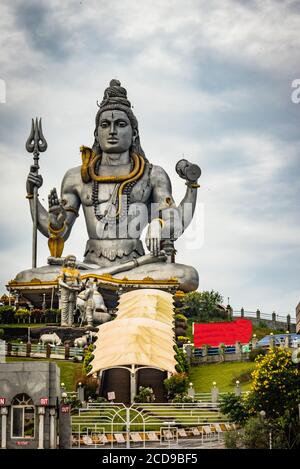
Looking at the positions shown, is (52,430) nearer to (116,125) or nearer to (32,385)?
(32,385)

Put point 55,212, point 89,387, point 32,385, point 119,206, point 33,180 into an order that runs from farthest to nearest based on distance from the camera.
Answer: point 33,180, point 119,206, point 55,212, point 89,387, point 32,385

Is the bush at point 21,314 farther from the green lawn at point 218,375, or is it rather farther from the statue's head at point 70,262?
the green lawn at point 218,375

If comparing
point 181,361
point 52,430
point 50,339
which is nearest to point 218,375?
point 181,361

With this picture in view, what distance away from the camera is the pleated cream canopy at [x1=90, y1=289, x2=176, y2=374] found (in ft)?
114

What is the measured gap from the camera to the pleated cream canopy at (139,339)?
34844 mm

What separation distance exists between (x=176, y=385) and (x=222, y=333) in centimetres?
786

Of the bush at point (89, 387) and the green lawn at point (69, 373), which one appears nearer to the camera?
the bush at point (89, 387)

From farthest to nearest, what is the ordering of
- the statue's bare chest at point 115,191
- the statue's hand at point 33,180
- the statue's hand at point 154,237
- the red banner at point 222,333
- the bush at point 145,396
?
A: the statue's hand at point 33,180 < the statue's bare chest at point 115,191 < the statue's hand at point 154,237 < the red banner at point 222,333 < the bush at point 145,396

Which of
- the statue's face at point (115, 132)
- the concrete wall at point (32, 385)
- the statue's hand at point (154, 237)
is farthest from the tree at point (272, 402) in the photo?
the statue's face at point (115, 132)

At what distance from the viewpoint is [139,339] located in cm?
3588

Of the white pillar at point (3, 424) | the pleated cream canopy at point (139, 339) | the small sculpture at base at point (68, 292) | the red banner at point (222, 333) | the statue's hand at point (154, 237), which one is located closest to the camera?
the white pillar at point (3, 424)

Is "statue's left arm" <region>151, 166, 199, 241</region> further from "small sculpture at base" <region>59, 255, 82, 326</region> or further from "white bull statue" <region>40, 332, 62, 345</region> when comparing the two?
"white bull statue" <region>40, 332, 62, 345</region>

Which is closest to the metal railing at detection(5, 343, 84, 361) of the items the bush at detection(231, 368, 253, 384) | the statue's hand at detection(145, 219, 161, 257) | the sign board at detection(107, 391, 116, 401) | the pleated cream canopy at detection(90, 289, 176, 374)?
the pleated cream canopy at detection(90, 289, 176, 374)
